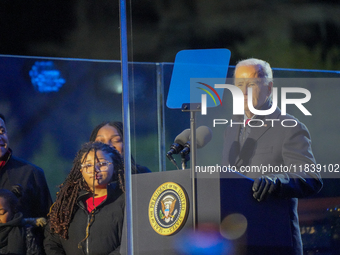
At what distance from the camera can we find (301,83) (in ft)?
8.36

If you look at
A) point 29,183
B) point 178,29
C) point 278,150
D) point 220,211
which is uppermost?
point 178,29

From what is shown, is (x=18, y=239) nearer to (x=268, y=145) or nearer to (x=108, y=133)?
(x=108, y=133)

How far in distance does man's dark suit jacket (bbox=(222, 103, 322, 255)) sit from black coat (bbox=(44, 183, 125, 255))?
908 millimetres

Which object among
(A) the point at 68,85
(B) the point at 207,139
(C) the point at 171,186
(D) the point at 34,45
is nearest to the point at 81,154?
(A) the point at 68,85

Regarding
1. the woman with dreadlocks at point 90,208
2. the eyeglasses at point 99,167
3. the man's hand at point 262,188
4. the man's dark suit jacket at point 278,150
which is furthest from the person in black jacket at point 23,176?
the man's hand at point 262,188

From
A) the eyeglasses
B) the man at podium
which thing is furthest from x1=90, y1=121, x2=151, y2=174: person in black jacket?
the man at podium

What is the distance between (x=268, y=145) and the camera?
7.36 ft

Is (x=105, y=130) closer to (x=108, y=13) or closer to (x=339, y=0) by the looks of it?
(x=108, y=13)

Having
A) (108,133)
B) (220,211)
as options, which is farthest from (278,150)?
(108,133)

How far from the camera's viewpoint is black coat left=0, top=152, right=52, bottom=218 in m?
3.24

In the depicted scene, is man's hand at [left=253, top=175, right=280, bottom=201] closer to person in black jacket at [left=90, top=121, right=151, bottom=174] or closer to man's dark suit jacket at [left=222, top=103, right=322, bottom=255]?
man's dark suit jacket at [left=222, top=103, right=322, bottom=255]

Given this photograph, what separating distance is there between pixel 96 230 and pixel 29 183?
868 mm

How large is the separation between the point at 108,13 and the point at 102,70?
0.49 metres

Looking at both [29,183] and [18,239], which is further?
[29,183]
